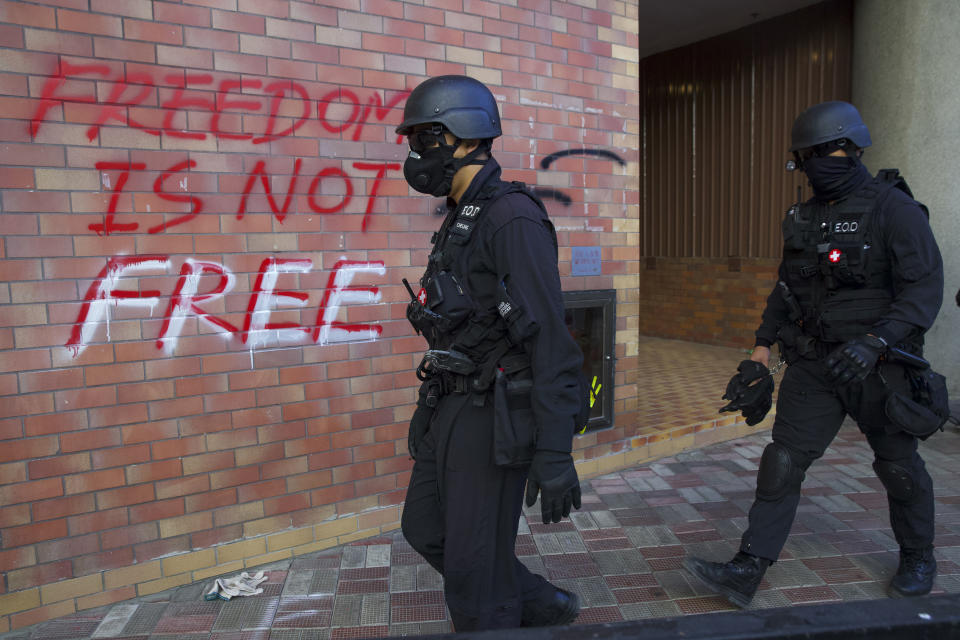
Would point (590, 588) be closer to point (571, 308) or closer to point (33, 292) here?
point (571, 308)

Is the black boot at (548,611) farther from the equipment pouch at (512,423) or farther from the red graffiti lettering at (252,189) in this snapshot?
the red graffiti lettering at (252,189)

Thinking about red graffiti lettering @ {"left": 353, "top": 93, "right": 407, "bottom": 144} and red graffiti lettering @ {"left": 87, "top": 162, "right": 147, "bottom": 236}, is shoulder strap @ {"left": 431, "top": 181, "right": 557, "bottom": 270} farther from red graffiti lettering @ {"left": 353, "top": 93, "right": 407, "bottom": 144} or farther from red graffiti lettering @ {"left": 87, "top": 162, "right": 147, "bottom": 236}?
red graffiti lettering @ {"left": 87, "top": 162, "right": 147, "bottom": 236}

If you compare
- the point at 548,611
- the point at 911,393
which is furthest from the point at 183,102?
the point at 911,393

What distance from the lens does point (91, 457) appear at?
9.22 feet

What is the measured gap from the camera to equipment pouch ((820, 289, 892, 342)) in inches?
109

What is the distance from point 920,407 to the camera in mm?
2691

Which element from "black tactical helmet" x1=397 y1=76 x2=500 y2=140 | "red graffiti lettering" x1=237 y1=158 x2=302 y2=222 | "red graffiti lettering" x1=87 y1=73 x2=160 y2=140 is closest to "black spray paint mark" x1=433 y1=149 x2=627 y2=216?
"red graffiti lettering" x1=237 y1=158 x2=302 y2=222

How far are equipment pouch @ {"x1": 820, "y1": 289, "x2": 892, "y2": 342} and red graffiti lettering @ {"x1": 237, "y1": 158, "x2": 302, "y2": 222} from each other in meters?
2.52

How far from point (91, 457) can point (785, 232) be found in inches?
127

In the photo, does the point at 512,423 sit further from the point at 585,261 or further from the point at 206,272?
the point at 585,261

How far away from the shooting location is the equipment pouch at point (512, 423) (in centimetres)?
196

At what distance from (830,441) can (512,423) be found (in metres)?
1.70

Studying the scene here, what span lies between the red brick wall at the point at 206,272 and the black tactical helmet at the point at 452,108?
1182mm

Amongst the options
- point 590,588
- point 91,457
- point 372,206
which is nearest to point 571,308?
point 372,206
